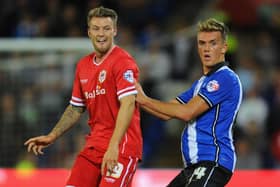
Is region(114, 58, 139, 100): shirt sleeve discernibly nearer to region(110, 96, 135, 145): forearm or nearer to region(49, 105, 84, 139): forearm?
region(110, 96, 135, 145): forearm

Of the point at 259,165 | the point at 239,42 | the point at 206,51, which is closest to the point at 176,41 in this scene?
the point at 239,42

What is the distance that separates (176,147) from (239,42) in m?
2.41

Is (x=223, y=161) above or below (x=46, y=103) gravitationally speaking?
above

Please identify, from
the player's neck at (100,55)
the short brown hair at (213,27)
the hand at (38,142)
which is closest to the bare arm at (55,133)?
the hand at (38,142)

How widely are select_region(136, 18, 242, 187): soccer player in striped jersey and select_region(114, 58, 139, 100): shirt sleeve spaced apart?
0.32 feet

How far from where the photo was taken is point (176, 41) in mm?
13406

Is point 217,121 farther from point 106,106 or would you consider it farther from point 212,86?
point 106,106

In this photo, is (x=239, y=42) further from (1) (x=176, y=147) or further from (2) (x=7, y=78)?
(2) (x=7, y=78)

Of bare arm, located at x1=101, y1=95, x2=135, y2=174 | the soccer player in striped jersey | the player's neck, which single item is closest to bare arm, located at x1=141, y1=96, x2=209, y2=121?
the soccer player in striped jersey

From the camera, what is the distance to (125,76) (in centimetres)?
657

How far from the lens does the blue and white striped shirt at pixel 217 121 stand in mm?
6625

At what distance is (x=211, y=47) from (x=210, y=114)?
1.55 ft

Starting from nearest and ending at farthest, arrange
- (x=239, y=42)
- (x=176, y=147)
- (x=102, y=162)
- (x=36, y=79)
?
(x=102, y=162) < (x=36, y=79) < (x=176, y=147) < (x=239, y=42)

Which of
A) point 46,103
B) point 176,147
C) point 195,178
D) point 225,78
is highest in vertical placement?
point 225,78
